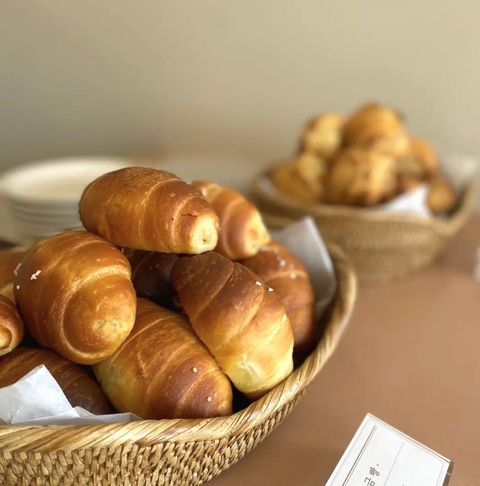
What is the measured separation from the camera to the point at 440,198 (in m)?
0.85

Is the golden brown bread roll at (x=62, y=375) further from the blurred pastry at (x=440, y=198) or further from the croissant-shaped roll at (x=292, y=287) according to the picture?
the blurred pastry at (x=440, y=198)

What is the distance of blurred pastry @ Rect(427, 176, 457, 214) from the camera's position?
2.79 feet

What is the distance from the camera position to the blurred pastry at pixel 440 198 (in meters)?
0.85

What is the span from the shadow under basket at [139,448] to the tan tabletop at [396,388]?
50 mm

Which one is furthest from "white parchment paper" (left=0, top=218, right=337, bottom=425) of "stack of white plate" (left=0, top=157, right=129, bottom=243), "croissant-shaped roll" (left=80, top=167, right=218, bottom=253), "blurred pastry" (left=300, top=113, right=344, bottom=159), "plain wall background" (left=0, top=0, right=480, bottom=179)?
"plain wall background" (left=0, top=0, right=480, bottom=179)

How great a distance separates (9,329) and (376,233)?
484 mm

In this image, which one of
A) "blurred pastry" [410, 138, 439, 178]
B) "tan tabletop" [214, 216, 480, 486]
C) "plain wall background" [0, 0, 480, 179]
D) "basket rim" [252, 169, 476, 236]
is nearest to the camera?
"tan tabletop" [214, 216, 480, 486]

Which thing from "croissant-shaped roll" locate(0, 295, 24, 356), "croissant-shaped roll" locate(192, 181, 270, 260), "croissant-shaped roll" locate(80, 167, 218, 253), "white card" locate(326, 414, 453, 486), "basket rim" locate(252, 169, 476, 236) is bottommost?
"white card" locate(326, 414, 453, 486)

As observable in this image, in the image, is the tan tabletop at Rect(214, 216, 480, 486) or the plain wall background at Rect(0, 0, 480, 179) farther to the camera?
the plain wall background at Rect(0, 0, 480, 179)

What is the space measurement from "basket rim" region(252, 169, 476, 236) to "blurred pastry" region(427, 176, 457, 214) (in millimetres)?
14

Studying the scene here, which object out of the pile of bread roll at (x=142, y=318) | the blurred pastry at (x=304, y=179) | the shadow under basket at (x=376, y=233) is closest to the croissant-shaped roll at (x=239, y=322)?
the pile of bread roll at (x=142, y=318)

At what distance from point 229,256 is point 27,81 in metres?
0.88

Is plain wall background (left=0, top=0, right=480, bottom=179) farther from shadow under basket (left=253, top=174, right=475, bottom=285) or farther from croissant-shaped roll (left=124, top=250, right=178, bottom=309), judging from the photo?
croissant-shaped roll (left=124, top=250, right=178, bottom=309)

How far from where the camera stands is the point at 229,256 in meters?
0.56
